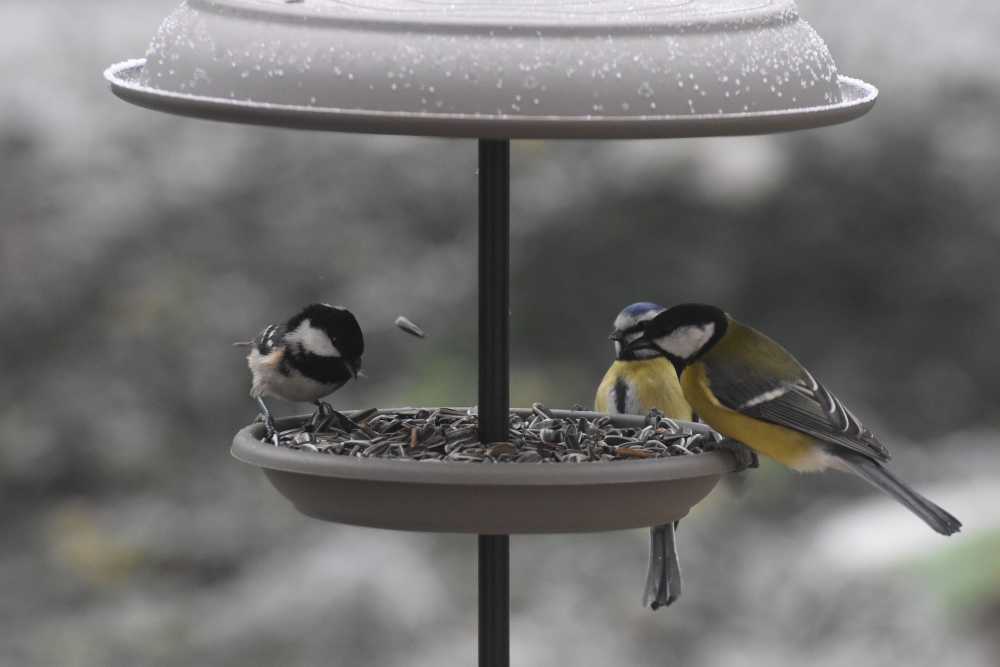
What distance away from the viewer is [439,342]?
5.71 metres

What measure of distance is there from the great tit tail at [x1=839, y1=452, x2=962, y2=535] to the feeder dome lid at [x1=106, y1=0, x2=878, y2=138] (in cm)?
85

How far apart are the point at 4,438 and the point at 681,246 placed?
2195mm

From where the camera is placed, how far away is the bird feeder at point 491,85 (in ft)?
6.72

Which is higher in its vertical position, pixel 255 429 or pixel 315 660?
pixel 255 429

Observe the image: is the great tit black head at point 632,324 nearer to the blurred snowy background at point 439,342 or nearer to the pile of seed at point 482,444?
the pile of seed at point 482,444

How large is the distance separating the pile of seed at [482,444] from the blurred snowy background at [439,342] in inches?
98.4

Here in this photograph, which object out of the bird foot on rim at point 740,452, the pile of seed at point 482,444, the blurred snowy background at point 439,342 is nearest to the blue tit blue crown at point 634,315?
the pile of seed at point 482,444

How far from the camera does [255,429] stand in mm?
2807

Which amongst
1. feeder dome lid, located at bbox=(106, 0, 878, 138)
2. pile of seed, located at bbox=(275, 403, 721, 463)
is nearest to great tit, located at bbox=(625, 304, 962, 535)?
pile of seed, located at bbox=(275, 403, 721, 463)

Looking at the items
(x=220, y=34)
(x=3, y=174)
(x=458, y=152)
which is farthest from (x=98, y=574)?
(x=220, y=34)

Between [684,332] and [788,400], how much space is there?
0.67 ft

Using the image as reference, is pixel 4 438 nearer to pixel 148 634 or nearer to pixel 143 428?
pixel 143 428

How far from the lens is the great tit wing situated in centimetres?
305

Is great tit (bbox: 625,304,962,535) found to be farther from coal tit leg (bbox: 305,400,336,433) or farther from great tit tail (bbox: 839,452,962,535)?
coal tit leg (bbox: 305,400,336,433)
